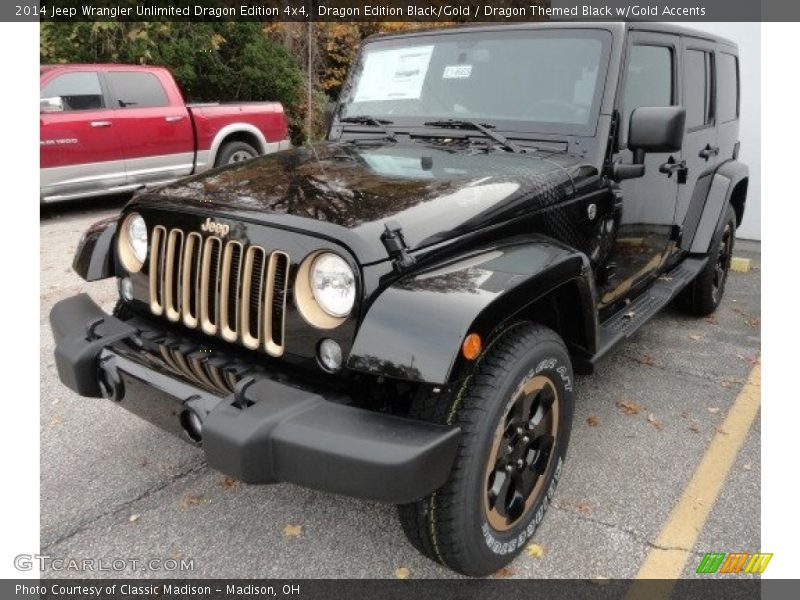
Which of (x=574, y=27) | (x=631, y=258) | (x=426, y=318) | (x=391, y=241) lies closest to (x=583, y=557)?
(x=426, y=318)

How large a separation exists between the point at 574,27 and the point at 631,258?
121 cm

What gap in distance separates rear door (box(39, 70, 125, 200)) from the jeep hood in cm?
583

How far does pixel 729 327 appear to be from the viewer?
16.4 ft

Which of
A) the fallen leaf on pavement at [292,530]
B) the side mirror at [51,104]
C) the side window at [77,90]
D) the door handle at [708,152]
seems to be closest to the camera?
the fallen leaf on pavement at [292,530]

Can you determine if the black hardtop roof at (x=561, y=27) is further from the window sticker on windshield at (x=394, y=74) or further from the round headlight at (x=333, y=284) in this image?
the round headlight at (x=333, y=284)

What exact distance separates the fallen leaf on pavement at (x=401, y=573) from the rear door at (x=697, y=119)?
2817mm

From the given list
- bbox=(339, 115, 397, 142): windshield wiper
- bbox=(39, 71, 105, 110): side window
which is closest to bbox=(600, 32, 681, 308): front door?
bbox=(339, 115, 397, 142): windshield wiper

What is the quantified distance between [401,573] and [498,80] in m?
2.29

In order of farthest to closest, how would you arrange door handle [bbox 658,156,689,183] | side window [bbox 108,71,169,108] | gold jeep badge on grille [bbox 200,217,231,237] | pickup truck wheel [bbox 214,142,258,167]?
1. pickup truck wheel [bbox 214,142,258,167]
2. side window [bbox 108,71,169,108]
3. door handle [bbox 658,156,689,183]
4. gold jeep badge on grille [bbox 200,217,231,237]

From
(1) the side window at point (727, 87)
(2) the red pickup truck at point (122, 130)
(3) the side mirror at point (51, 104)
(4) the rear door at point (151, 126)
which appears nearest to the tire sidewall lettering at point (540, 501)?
(1) the side window at point (727, 87)

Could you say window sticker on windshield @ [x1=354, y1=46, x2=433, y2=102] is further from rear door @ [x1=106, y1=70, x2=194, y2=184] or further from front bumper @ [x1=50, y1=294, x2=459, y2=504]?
rear door @ [x1=106, y1=70, x2=194, y2=184]

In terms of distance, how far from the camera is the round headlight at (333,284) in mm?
2105

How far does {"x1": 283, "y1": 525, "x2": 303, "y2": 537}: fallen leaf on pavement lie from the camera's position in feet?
8.66

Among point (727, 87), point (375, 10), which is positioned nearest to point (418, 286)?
point (727, 87)
